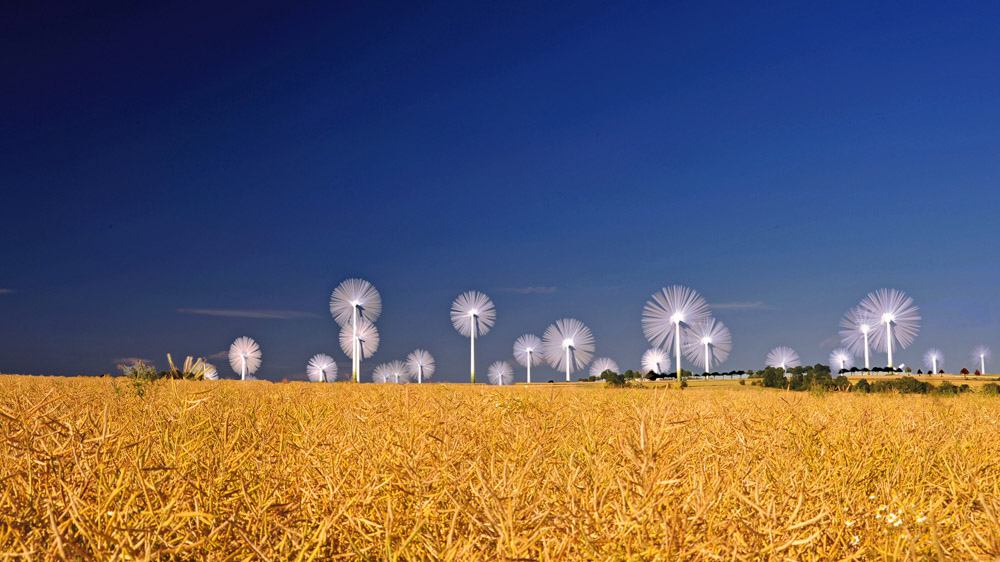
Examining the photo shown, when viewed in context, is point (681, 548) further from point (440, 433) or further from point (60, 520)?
point (60, 520)

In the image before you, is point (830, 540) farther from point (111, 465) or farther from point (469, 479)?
point (111, 465)

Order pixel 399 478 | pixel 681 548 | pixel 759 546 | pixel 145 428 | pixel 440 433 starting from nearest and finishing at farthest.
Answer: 1. pixel 681 548
2. pixel 759 546
3. pixel 399 478
4. pixel 440 433
5. pixel 145 428

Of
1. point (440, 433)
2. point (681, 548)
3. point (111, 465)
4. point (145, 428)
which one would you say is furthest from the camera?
point (145, 428)

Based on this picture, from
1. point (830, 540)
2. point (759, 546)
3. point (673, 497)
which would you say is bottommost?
point (830, 540)

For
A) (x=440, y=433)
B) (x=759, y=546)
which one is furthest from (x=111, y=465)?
(x=759, y=546)

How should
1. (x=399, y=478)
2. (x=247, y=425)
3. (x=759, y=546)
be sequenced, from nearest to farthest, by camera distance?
1. (x=759, y=546)
2. (x=399, y=478)
3. (x=247, y=425)

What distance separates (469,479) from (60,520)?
209 centimetres

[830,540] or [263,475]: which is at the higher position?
[263,475]

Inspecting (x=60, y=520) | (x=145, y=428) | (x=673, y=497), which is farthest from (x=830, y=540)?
(x=145, y=428)

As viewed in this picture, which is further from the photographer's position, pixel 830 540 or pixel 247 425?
pixel 247 425

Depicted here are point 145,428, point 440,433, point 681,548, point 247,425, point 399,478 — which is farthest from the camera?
point 247,425

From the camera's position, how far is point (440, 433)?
183 inches

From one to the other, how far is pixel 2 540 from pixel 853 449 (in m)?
6.61

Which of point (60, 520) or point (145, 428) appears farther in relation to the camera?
point (145, 428)
